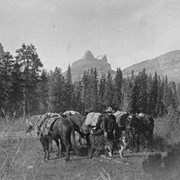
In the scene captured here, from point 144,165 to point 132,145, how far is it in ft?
12.9

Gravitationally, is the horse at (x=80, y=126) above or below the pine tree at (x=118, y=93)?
below

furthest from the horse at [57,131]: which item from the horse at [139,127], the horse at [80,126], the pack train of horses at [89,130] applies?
the horse at [139,127]

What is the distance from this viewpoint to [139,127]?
13.7m

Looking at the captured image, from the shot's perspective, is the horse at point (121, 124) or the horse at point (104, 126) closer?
the horse at point (104, 126)

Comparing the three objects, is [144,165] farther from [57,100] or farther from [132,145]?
[57,100]

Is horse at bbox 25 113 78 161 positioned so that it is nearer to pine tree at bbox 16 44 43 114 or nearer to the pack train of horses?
the pack train of horses

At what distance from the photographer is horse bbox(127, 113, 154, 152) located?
13.1 m

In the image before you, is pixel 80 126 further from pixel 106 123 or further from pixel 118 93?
pixel 118 93

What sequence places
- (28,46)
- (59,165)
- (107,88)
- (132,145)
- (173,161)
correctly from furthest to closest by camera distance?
(107,88), (28,46), (132,145), (59,165), (173,161)

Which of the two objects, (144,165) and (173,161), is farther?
(144,165)

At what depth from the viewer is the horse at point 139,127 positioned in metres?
13.1

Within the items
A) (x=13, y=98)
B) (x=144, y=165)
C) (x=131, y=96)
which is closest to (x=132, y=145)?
(x=144, y=165)

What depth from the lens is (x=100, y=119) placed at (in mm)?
11781

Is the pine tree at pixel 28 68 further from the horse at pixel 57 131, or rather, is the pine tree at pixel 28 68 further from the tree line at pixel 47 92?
the horse at pixel 57 131
